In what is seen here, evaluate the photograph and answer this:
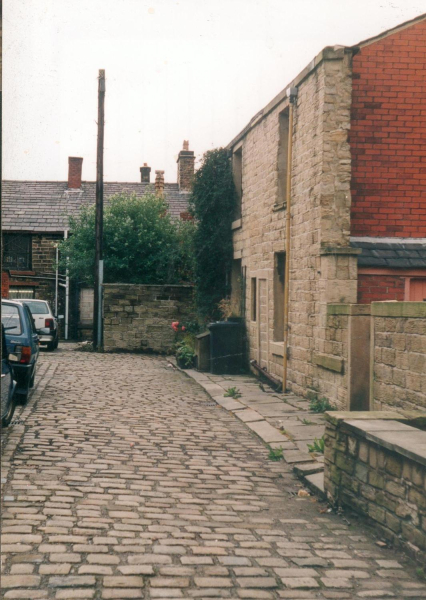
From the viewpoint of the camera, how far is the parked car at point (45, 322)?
22542 mm

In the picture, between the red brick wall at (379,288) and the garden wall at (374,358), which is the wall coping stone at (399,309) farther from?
the red brick wall at (379,288)

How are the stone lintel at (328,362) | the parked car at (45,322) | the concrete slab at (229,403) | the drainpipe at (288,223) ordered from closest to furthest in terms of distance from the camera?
the stone lintel at (328,362), the concrete slab at (229,403), the drainpipe at (288,223), the parked car at (45,322)

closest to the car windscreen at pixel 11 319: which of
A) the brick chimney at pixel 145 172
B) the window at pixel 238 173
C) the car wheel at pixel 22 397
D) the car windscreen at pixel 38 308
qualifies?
the car wheel at pixel 22 397

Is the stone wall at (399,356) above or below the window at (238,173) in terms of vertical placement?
below

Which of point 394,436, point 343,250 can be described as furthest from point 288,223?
point 394,436

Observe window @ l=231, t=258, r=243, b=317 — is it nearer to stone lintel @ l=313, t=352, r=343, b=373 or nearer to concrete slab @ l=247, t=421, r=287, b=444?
stone lintel @ l=313, t=352, r=343, b=373

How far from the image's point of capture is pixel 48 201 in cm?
3481

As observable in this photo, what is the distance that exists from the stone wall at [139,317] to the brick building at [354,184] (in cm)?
974

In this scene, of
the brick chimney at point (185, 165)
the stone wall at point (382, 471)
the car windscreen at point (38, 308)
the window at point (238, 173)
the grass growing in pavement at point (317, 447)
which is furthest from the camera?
the brick chimney at point (185, 165)

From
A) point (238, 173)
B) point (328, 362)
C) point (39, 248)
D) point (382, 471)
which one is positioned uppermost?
point (238, 173)

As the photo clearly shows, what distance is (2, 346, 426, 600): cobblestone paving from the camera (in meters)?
4.10

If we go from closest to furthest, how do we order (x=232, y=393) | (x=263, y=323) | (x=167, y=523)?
(x=167, y=523) < (x=232, y=393) < (x=263, y=323)

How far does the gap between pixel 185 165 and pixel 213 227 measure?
67.6 ft

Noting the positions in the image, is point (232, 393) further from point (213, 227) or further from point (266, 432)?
point (213, 227)
